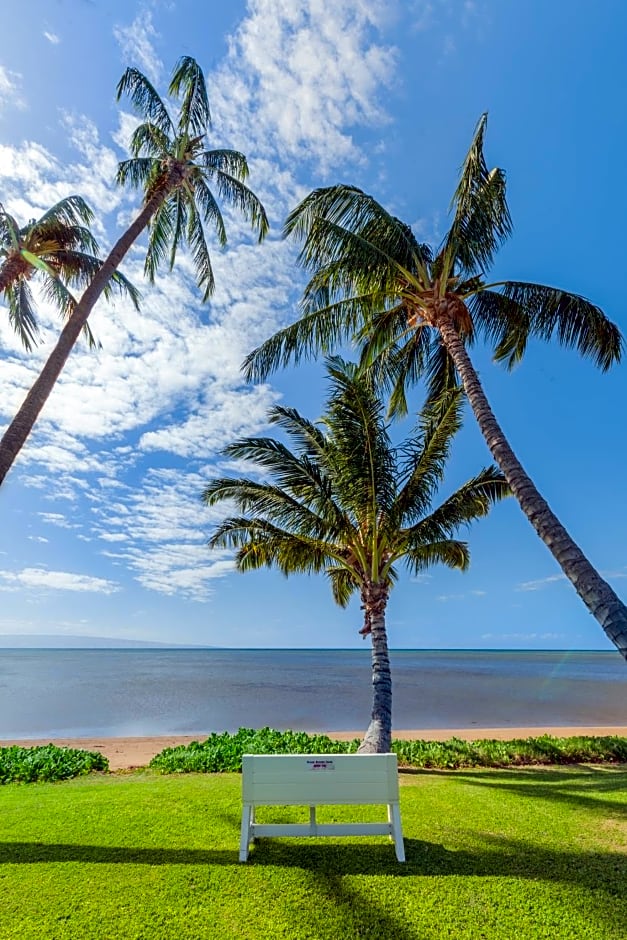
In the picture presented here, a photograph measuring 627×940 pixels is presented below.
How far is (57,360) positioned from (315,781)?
566cm

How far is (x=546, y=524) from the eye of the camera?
4895mm

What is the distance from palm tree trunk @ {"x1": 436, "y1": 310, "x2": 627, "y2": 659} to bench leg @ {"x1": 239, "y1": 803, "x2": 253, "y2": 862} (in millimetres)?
3222

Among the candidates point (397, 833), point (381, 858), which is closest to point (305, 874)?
point (381, 858)

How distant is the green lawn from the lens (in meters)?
2.88

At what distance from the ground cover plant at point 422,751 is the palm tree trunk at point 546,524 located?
5.91m

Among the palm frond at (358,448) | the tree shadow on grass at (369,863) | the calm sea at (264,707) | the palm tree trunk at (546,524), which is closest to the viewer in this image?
the tree shadow on grass at (369,863)

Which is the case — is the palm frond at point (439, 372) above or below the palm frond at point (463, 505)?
above

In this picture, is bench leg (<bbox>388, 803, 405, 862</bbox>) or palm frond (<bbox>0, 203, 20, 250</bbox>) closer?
bench leg (<bbox>388, 803, 405, 862</bbox>)

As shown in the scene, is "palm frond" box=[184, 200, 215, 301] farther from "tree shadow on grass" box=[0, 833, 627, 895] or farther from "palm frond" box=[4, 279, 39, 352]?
"tree shadow on grass" box=[0, 833, 627, 895]

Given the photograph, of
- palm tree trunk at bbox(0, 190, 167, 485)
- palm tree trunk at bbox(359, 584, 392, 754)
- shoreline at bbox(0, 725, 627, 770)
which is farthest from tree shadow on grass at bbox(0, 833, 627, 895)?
shoreline at bbox(0, 725, 627, 770)

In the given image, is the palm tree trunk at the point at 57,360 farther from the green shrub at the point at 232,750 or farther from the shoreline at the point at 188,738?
the shoreline at the point at 188,738

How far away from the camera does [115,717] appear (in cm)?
1875

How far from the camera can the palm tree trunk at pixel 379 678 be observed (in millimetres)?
7949

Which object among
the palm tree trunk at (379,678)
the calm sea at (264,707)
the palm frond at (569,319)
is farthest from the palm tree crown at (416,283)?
the calm sea at (264,707)
